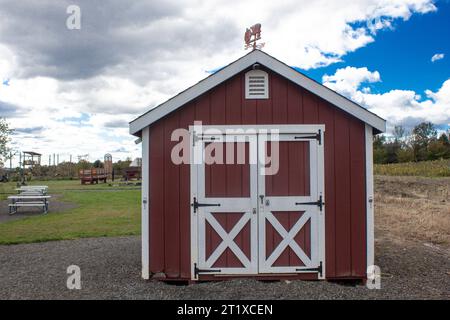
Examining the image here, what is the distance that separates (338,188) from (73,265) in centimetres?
513

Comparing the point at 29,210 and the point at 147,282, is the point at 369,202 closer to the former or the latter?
the point at 147,282

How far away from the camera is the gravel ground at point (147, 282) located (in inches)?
219

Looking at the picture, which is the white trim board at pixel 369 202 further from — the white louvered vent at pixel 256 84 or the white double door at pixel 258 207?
the white louvered vent at pixel 256 84

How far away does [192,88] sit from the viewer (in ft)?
20.0

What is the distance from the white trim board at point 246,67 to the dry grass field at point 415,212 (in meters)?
5.29

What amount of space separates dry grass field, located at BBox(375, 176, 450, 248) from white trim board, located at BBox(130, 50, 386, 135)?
5.29 m

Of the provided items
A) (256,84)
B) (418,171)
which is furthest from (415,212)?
(418,171)

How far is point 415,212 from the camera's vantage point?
13984 mm

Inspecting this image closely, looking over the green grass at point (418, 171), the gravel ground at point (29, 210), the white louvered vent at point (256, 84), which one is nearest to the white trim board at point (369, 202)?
the white louvered vent at point (256, 84)

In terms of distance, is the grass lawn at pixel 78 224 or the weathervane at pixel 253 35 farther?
the grass lawn at pixel 78 224

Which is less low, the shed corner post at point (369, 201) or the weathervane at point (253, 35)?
the weathervane at point (253, 35)

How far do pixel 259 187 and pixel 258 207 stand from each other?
0.32m

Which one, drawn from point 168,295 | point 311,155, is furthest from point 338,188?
point 168,295

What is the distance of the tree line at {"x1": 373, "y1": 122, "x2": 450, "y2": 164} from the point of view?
4197cm
